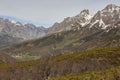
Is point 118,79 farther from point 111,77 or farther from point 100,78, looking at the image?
point 100,78

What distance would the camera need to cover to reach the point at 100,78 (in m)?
199

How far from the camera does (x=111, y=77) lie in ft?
614

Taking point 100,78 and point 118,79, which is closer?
point 118,79

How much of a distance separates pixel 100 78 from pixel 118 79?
22.6 metres

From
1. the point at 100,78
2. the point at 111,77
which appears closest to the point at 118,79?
the point at 111,77

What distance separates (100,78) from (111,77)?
495 inches

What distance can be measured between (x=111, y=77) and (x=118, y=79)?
1014 cm

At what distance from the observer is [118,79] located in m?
177
